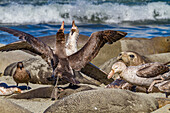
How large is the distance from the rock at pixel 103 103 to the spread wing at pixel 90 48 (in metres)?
1.50

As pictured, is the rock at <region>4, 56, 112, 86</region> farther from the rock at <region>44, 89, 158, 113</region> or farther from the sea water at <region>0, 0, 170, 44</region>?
the sea water at <region>0, 0, 170, 44</region>

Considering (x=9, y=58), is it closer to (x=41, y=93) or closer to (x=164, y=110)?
(x=41, y=93)

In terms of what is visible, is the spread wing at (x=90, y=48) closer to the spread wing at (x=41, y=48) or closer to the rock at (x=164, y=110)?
the spread wing at (x=41, y=48)

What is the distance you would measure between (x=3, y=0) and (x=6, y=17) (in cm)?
330

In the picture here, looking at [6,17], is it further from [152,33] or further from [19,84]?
[19,84]

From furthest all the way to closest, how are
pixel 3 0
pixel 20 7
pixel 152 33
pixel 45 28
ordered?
pixel 3 0, pixel 20 7, pixel 45 28, pixel 152 33

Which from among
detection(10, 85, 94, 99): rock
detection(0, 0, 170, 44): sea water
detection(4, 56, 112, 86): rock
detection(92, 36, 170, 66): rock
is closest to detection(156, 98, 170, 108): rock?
detection(10, 85, 94, 99): rock

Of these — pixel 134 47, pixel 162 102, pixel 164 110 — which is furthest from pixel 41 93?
pixel 134 47

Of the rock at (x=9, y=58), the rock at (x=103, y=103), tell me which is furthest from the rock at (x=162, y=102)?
the rock at (x=9, y=58)

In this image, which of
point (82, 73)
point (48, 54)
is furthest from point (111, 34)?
point (82, 73)

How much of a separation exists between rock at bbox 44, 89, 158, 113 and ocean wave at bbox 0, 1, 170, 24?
12697mm

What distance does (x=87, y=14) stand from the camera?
1741 centimetres

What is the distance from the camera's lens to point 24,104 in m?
4.49

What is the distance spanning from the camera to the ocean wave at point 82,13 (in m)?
16.5
